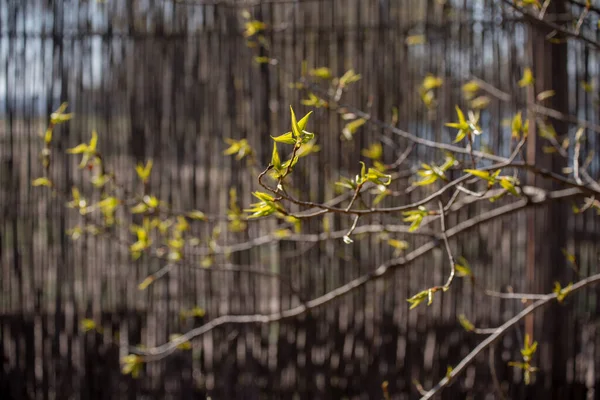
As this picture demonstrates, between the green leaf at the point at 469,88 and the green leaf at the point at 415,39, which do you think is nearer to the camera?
the green leaf at the point at 469,88

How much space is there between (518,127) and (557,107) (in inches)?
48.2

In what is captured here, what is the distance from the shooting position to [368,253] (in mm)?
2396

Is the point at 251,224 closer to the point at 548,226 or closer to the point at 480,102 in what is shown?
the point at 480,102

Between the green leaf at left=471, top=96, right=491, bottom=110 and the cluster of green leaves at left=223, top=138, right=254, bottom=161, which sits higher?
the green leaf at left=471, top=96, right=491, bottom=110

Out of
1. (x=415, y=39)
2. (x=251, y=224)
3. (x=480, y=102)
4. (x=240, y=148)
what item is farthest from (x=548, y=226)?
(x=240, y=148)

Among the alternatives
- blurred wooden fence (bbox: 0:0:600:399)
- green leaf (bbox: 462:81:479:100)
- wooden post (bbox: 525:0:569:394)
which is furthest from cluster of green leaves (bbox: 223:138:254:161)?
wooden post (bbox: 525:0:569:394)

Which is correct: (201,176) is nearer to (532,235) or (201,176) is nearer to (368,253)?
(368,253)

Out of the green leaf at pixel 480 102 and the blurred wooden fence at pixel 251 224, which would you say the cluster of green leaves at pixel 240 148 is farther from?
the green leaf at pixel 480 102

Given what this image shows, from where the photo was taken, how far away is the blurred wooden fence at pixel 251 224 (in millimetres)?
2363

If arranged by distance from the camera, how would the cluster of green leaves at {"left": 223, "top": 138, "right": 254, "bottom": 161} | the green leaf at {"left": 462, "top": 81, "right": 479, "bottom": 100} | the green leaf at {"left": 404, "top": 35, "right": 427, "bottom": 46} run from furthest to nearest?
the green leaf at {"left": 404, "top": 35, "right": 427, "bottom": 46}
the green leaf at {"left": 462, "top": 81, "right": 479, "bottom": 100}
the cluster of green leaves at {"left": 223, "top": 138, "right": 254, "bottom": 161}

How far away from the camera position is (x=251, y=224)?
2396 mm

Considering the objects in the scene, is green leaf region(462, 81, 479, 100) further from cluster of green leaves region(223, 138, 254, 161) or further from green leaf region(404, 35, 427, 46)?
cluster of green leaves region(223, 138, 254, 161)

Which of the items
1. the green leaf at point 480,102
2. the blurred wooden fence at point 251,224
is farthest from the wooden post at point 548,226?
the green leaf at point 480,102

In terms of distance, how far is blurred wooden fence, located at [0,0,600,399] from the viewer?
2.36 m
